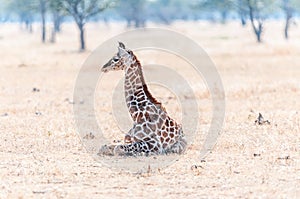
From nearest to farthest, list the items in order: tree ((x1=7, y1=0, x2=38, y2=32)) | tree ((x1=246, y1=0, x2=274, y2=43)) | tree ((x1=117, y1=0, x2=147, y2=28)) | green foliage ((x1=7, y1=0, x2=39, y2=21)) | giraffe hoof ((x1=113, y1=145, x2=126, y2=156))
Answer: giraffe hoof ((x1=113, y1=145, x2=126, y2=156))
tree ((x1=246, y1=0, x2=274, y2=43))
green foliage ((x1=7, y1=0, x2=39, y2=21))
tree ((x1=7, y1=0, x2=38, y2=32))
tree ((x1=117, y1=0, x2=147, y2=28))

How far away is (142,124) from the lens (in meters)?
10.3

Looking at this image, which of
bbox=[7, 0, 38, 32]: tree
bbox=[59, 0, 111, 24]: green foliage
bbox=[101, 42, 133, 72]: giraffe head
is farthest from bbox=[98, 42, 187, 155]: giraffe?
bbox=[7, 0, 38, 32]: tree

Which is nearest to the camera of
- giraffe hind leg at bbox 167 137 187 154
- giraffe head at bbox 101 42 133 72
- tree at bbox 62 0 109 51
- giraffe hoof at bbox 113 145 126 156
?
giraffe hoof at bbox 113 145 126 156

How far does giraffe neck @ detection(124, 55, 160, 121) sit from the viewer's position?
413 inches

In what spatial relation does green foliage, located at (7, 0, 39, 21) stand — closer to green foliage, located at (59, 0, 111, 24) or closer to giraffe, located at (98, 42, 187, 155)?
green foliage, located at (59, 0, 111, 24)

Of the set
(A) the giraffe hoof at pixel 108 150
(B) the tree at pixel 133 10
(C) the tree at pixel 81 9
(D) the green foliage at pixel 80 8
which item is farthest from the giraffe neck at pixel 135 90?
(B) the tree at pixel 133 10

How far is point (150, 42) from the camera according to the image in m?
44.0

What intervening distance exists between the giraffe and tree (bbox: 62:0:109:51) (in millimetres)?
31896

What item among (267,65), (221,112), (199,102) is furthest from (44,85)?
(267,65)

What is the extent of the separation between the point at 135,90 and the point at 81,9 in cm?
3502

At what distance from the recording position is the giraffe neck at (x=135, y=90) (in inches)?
413

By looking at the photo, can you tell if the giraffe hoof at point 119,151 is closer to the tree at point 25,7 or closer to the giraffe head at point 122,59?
the giraffe head at point 122,59

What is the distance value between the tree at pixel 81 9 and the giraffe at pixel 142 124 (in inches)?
1256

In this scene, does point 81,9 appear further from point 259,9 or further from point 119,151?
point 119,151
